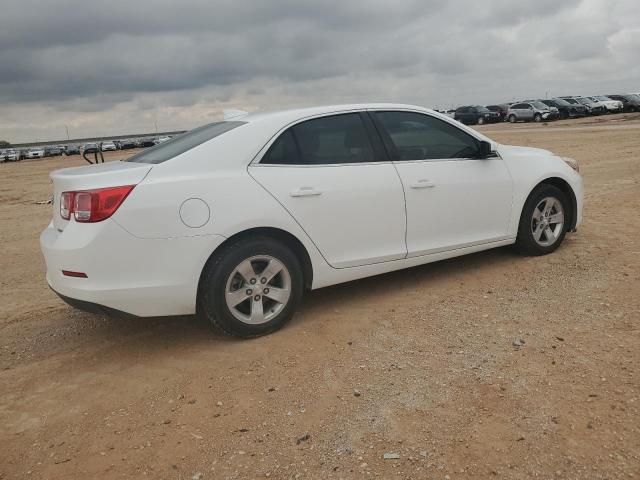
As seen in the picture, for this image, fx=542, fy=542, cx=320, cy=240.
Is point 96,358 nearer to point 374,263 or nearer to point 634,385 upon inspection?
point 374,263

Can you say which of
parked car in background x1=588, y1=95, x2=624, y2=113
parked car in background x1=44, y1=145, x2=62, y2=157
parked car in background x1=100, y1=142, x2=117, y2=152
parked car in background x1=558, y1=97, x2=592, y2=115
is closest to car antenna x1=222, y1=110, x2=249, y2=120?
parked car in background x1=558, y1=97, x2=592, y2=115

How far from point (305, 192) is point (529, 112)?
4154 cm

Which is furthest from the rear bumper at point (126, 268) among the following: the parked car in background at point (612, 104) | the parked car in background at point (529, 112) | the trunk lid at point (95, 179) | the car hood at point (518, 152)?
the parked car in background at point (612, 104)

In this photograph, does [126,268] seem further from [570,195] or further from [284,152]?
[570,195]

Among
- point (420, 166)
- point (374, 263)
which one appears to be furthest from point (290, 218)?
point (420, 166)

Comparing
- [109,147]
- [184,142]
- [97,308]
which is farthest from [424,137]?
[109,147]

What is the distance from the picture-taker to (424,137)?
4.58 m

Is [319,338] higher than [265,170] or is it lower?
lower

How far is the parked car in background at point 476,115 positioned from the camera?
145 feet

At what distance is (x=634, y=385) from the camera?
112 inches

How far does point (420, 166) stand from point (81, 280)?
2.67m

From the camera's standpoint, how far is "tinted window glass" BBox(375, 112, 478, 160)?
442 centimetres

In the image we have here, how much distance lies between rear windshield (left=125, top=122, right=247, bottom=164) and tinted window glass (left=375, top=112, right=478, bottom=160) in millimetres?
1275

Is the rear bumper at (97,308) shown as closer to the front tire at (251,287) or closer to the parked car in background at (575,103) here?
the front tire at (251,287)
